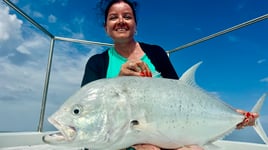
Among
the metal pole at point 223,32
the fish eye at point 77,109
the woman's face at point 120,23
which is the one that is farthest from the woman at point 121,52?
the metal pole at point 223,32

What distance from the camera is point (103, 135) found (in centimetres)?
106

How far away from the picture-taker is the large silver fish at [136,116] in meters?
1.06

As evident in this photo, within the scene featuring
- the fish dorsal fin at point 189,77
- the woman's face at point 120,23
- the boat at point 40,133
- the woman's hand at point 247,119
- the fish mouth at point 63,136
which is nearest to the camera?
the fish mouth at point 63,136

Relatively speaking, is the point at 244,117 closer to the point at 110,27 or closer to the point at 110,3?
the point at 110,27

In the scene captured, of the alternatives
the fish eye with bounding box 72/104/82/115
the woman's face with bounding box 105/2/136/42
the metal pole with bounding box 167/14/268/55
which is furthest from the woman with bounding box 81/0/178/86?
the metal pole with bounding box 167/14/268/55

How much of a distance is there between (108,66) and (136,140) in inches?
27.8

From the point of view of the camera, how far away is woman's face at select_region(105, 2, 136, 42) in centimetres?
170

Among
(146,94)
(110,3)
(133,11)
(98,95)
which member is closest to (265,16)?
(133,11)

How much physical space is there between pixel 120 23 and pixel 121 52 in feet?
0.68

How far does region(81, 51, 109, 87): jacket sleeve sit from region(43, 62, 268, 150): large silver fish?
0.53 meters

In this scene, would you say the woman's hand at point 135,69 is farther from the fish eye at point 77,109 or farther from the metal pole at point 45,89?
the metal pole at point 45,89

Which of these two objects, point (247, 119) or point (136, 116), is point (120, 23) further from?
point (247, 119)

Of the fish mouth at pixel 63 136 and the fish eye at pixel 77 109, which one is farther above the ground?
the fish eye at pixel 77 109

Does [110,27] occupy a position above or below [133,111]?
above
